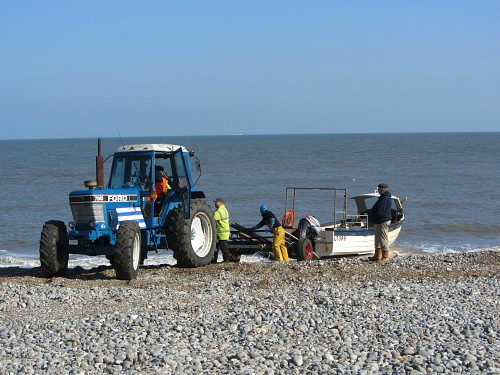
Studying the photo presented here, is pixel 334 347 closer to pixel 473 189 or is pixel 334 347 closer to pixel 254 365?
pixel 254 365

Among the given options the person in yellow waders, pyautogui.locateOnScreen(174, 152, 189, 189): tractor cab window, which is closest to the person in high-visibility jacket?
the person in yellow waders

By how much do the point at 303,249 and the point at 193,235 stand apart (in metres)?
2.82

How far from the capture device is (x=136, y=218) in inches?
548

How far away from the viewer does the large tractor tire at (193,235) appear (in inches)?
557

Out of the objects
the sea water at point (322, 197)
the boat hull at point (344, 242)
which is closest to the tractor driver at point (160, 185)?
the boat hull at point (344, 242)

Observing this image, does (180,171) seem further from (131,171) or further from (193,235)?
(193,235)

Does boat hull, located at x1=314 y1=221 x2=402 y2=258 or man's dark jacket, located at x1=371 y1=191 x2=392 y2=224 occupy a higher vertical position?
man's dark jacket, located at x1=371 y1=191 x2=392 y2=224

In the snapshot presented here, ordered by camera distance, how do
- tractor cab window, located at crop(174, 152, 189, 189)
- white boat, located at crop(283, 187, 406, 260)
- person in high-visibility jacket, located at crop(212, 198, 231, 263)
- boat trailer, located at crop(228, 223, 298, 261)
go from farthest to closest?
white boat, located at crop(283, 187, 406, 260), boat trailer, located at crop(228, 223, 298, 261), person in high-visibility jacket, located at crop(212, 198, 231, 263), tractor cab window, located at crop(174, 152, 189, 189)

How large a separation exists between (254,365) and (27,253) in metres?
16.1

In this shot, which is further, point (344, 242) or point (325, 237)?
point (344, 242)

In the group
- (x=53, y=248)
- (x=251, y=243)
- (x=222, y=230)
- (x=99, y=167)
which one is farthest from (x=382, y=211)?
(x=53, y=248)

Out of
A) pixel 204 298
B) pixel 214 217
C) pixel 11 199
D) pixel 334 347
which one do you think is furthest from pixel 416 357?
pixel 11 199

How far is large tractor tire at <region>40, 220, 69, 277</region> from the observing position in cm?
1333

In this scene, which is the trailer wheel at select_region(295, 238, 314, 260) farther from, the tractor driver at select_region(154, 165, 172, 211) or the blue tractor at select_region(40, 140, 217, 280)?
the tractor driver at select_region(154, 165, 172, 211)
